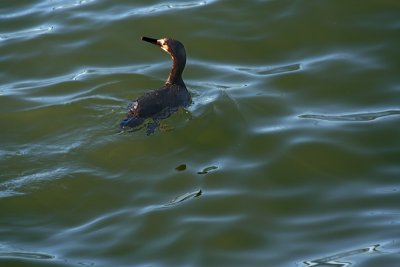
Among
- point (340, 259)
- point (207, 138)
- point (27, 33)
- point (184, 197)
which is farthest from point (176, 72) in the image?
point (340, 259)

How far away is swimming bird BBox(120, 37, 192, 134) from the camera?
370 inches

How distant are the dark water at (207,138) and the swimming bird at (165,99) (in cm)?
14

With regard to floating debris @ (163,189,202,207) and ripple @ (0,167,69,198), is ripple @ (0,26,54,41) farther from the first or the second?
floating debris @ (163,189,202,207)

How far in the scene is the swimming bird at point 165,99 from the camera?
939 cm

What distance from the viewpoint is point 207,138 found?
30.9ft

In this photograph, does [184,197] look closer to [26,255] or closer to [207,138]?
[207,138]

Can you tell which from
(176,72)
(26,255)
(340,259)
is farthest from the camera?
(176,72)

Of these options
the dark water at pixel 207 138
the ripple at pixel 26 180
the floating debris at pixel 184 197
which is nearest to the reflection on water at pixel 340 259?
the dark water at pixel 207 138

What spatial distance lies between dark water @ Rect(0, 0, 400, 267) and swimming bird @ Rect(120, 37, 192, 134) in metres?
0.14

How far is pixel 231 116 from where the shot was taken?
984cm

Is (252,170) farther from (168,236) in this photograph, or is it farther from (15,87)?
(15,87)

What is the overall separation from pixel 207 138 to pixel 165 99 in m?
0.72

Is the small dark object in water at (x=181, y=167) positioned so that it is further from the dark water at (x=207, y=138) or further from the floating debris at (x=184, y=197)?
the floating debris at (x=184, y=197)

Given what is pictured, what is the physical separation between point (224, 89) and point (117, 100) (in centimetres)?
132
